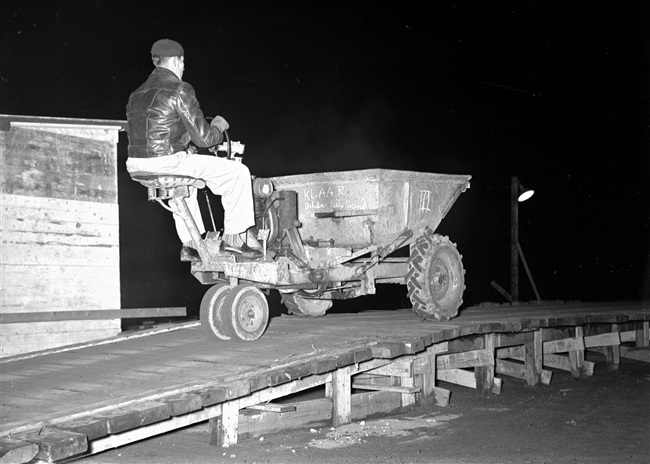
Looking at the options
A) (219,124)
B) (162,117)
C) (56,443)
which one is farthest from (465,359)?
(56,443)

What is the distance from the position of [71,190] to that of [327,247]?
390cm

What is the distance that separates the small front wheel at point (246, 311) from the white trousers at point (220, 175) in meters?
0.52

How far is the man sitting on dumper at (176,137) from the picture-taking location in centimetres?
594

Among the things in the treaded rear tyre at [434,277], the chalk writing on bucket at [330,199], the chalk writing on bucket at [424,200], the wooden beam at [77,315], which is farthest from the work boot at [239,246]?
the wooden beam at [77,315]

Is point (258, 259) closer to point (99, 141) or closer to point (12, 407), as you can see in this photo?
point (12, 407)

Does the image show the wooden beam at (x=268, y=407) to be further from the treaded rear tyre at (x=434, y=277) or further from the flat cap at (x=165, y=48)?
the flat cap at (x=165, y=48)

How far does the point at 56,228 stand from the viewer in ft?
30.9

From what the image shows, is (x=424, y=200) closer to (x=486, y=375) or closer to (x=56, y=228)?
(x=486, y=375)

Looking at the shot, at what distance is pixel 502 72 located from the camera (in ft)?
64.2

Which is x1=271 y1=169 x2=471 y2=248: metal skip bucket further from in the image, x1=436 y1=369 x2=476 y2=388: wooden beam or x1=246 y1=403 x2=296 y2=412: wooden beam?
x1=246 y1=403 x2=296 y2=412: wooden beam

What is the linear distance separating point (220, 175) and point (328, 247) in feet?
5.20

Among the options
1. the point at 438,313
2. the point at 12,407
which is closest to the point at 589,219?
the point at 438,313

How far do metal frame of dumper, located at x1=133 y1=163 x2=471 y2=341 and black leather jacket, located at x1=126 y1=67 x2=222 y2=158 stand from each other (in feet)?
0.83

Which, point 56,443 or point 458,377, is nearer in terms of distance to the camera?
point 56,443
